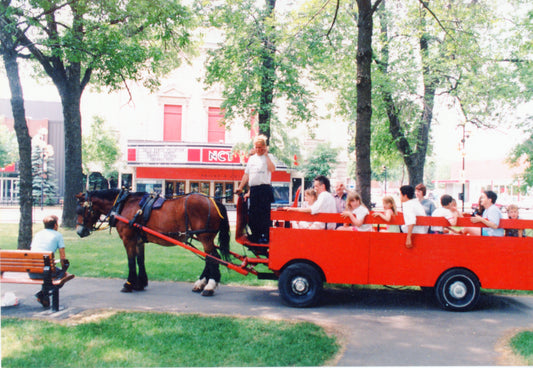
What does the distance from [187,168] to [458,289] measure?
26883mm

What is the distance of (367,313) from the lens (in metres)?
6.10

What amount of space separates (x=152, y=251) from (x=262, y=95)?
669 centimetres

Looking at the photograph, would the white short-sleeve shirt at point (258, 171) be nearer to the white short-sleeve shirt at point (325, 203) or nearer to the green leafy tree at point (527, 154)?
the white short-sleeve shirt at point (325, 203)

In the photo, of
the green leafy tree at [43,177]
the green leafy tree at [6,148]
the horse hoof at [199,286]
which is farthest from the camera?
the green leafy tree at [6,148]

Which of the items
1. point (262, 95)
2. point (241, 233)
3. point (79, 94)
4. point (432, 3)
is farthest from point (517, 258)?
point (79, 94)

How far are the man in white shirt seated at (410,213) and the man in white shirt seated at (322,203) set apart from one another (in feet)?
3.69

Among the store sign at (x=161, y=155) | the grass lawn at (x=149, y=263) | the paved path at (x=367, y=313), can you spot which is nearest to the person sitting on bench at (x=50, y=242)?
the paved path at (x=367, y=313)

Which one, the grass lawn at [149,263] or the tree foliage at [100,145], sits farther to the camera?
the tree foliage at [100,145]

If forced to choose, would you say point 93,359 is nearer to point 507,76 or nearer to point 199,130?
point 507,76

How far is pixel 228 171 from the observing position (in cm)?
3166

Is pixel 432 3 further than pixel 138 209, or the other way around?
pixel 432 3

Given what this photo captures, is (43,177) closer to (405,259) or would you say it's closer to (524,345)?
(405,259)

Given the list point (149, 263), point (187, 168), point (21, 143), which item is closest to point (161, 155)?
point (187, 168)

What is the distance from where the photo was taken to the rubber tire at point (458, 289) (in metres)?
6.06
